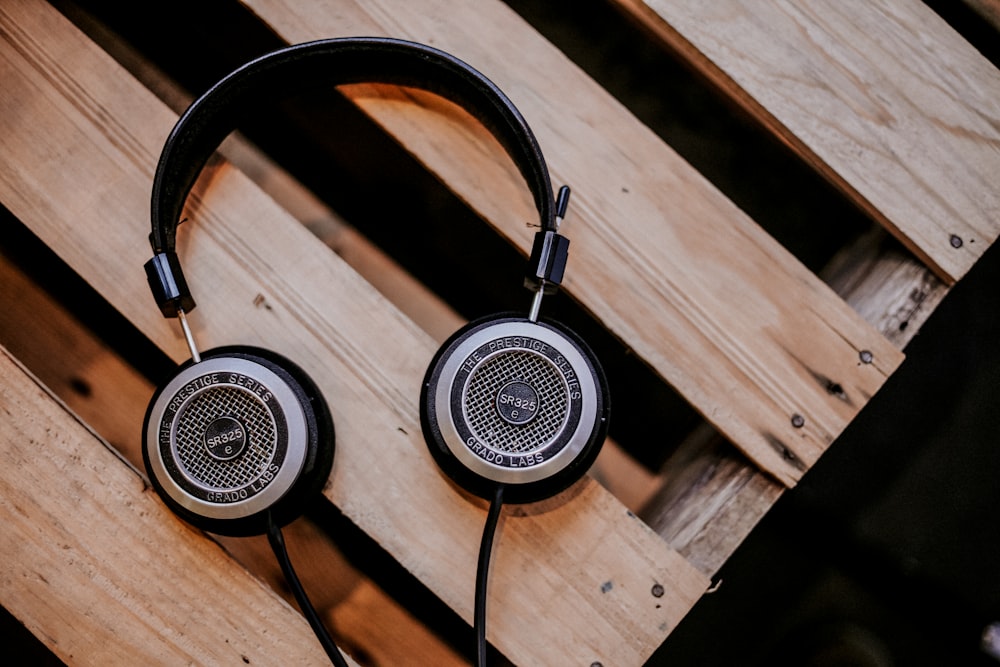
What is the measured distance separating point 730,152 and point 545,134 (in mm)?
363

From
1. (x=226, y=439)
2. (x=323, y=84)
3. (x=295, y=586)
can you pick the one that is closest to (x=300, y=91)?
(x=323, y=84)

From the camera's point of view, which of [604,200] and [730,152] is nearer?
[604,200]

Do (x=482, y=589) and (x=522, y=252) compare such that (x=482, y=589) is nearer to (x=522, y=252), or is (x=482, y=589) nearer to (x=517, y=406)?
(x=517, y=406)

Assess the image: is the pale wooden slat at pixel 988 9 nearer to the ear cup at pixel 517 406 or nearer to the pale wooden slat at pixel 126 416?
the ear cup at pixel 517 406

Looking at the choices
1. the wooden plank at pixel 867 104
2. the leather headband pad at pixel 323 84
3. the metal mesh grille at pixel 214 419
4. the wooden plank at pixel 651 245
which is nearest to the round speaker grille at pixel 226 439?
the metal mesh grille at pixel 214 419

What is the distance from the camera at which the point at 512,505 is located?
0.59m

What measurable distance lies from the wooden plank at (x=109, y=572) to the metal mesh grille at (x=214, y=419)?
0.10m

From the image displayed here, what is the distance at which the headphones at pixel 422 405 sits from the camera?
1.69 feet

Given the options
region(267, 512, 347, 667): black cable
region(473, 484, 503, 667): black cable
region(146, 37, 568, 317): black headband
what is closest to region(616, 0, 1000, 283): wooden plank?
region(146, 37, 568, 317): black headband

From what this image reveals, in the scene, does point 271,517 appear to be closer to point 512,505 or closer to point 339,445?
point 339,445

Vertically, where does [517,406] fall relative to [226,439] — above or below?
above

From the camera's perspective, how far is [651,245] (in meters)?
0.61

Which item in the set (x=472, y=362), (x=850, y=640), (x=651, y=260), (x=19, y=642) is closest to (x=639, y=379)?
(x=651, y=260)

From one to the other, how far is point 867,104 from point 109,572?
80 cm
